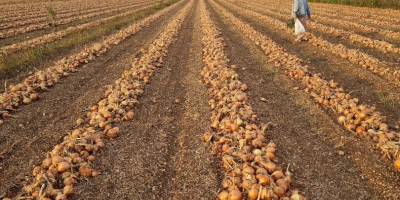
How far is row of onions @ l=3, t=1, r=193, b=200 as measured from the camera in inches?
109

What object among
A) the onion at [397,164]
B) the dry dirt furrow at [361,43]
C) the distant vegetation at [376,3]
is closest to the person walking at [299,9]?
the dry dirt furrow at [361,43]

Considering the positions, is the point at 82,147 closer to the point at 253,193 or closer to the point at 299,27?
the point at 253,193

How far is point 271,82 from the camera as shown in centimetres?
618

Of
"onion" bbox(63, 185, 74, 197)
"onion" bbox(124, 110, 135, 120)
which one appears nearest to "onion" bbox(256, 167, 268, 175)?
"onion" bbox(63, 185, 74, 197)

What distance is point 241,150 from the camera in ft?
10.8

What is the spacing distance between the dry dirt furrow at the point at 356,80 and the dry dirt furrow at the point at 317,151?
3.61 ft

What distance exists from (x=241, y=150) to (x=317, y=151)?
1.25 metres

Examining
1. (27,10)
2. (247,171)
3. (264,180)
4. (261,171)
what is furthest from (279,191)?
(27,10)

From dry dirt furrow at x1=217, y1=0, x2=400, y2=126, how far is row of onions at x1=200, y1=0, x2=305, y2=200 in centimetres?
232

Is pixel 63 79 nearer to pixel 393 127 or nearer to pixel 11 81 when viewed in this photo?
pixel 11 81

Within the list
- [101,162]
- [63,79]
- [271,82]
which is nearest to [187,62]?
[271,82]

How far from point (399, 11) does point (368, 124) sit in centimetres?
1742

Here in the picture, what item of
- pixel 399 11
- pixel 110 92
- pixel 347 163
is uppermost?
pixel 399 11

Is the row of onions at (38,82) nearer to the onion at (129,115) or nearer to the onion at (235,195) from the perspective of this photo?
the onion at (129,115)
